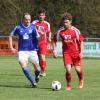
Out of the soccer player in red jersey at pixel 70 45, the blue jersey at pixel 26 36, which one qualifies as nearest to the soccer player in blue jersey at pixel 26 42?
the blue jersey at pixel 26 36

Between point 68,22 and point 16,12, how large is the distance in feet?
137

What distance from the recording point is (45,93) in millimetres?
12508

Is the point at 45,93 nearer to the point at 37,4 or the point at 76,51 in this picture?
the point at 76,51

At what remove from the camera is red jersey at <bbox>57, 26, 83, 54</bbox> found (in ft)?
44.3

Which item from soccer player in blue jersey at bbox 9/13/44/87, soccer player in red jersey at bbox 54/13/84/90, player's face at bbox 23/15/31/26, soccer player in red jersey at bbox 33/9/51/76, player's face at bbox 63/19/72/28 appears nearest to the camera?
player's face at bbox 63/19/72/28

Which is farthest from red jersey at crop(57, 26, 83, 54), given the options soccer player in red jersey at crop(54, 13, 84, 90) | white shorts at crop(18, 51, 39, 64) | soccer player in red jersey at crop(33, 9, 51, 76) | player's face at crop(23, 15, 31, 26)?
soccer player in red jersey at crop(33, 9, 51, 76)

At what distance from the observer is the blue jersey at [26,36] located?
1418 cm

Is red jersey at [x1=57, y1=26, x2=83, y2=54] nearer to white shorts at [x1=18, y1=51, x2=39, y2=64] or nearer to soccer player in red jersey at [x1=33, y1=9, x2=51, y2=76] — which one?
white shorts at [x1=18, y1=51, x2=39, y2=64]

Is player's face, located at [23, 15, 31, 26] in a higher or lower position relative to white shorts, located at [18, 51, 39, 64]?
higher

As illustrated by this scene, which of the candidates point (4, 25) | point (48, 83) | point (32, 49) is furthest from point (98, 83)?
point (4, 25)

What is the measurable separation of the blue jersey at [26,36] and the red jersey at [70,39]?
0.98 meters

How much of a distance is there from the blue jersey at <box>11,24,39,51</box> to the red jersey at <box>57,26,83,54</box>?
978mm

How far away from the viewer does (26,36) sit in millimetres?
14211

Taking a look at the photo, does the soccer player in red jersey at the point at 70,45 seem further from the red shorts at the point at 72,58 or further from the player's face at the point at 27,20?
the player's face at the point at 27,20
